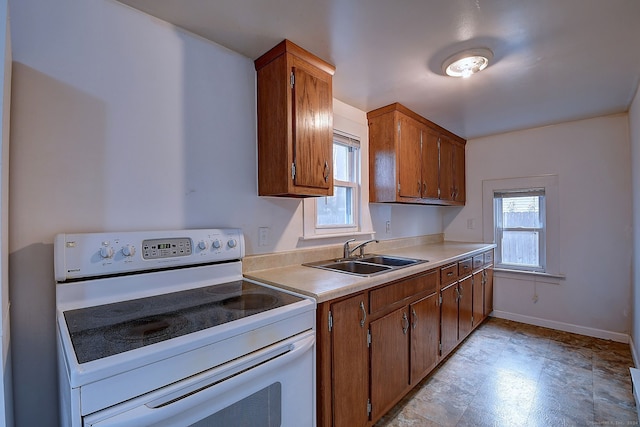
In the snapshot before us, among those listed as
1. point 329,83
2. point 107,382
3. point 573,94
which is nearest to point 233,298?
point 107,382

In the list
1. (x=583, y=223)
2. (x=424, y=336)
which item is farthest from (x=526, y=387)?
(x=583, y=223)

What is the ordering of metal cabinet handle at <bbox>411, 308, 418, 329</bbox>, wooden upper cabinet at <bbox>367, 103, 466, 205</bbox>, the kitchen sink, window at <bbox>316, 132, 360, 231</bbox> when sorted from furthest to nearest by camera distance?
wooden upper cabinet at <bbox>367, 103, 466, 205</bbox>, window at <bbox>316, 132, 360, 231</bbox>, the kitchen sink, metal cabinet handle at <bbox>411, 308, 418, 329</bbox>

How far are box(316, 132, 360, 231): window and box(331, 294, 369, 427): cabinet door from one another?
91 centimetres

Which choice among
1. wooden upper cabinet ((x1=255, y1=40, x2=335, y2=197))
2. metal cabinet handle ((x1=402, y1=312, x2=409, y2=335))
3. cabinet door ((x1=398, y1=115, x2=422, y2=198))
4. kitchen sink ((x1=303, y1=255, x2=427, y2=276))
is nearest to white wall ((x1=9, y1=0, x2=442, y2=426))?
wooden upper cabinet ((x1=255, y1=40, x2=335, y2=197))

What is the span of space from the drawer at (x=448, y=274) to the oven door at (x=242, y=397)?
4.53ft

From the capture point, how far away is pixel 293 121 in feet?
5.33

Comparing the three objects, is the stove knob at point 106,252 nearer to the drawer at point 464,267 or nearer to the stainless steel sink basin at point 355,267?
the stainless steel sink basin at point 355,267

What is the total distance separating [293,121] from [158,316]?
1.13 meters

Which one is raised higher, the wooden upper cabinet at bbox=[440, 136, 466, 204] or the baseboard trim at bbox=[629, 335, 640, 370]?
the wooden upper cabinet at bbox=[440, 136, 466, 204]

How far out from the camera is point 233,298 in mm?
1263

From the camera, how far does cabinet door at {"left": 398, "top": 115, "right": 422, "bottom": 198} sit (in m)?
2.51

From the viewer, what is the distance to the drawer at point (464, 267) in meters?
2.50

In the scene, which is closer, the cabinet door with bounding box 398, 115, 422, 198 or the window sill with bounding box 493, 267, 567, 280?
the cabinet door with bounding box 398, 115, 422, 198

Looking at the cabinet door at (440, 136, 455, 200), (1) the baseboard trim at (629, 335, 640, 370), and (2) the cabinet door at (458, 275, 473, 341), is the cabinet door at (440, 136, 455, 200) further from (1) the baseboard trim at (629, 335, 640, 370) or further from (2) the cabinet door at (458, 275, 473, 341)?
(1) the baseboard trim at (629, 335, 640, 370)
